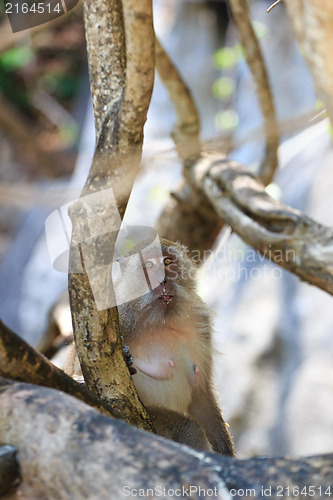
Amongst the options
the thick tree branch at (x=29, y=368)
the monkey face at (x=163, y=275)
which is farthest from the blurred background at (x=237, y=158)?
the thick tree branch at (x=29, y=368)

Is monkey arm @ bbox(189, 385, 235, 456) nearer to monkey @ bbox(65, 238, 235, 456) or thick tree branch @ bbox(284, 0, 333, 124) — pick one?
monkey @ bbox(65, 238, 235, 456)

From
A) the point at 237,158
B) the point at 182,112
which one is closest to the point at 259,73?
the point at 182,112

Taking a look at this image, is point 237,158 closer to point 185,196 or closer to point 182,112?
point 185,196

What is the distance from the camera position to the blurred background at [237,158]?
19.1 feet

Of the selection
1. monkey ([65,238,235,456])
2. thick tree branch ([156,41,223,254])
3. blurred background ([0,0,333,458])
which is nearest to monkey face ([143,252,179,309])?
monkey ([65,238,235,456])

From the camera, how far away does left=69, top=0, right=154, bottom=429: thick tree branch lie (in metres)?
2.32

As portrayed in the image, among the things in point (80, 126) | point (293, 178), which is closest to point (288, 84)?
point (293, 178)

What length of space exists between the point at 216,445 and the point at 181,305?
33.0 inches

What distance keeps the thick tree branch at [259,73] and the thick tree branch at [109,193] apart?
2.26 meters

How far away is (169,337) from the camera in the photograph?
135 inches

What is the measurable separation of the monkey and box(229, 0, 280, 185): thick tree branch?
1709mm

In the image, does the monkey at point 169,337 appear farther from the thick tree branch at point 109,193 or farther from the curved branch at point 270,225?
the thick tree branch at point 109,193

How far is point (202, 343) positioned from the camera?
353 centimetres

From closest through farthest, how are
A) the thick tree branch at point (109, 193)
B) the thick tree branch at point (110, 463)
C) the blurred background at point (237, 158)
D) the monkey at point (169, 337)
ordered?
the thick tree branch at point (110, 463) < the thick tree branch at point (109, 193) < the monkey at point (169, 337) < the blurred background at point (237, 158)
